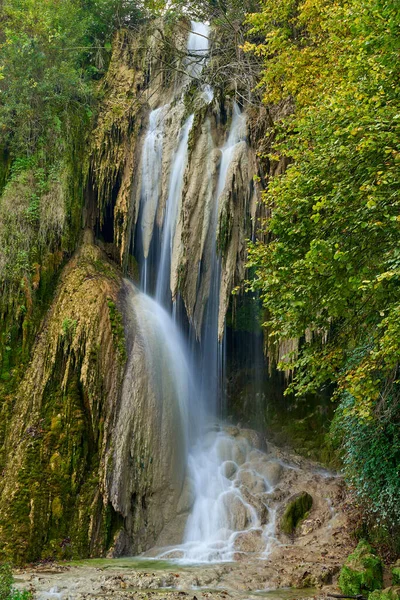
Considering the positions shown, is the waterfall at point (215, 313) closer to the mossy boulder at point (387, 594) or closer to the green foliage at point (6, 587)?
the mossy boulder at point (387, 594)

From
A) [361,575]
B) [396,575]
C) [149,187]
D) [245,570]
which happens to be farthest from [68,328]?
[396,575]

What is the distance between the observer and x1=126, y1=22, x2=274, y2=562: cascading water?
10.9m

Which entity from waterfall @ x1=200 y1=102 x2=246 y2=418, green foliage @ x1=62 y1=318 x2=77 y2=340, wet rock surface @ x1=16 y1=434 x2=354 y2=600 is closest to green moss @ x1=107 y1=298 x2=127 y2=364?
green foliage @ x1=62 y1=318 x2=77 y2=340

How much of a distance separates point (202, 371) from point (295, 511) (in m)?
4.84

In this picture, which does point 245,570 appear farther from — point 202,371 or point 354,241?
point 202,371

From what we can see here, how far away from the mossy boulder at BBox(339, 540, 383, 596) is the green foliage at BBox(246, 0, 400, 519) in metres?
0.88

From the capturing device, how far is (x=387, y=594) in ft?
22.3

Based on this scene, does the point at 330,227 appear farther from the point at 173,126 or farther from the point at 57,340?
the point at 173,126

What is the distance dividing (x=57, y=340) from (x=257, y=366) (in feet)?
23.3

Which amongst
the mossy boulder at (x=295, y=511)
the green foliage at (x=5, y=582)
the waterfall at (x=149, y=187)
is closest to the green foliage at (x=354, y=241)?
the mossy boulder at (x=295, y=511)

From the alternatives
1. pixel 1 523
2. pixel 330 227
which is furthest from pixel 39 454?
pixel 330 227

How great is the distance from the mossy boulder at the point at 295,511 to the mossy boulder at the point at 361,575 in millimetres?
2815

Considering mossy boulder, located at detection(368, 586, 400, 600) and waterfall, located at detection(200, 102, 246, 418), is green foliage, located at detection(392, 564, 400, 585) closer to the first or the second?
mossy boulder, located at detection(368, 586, 400, 600)

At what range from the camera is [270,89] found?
40.4ft
